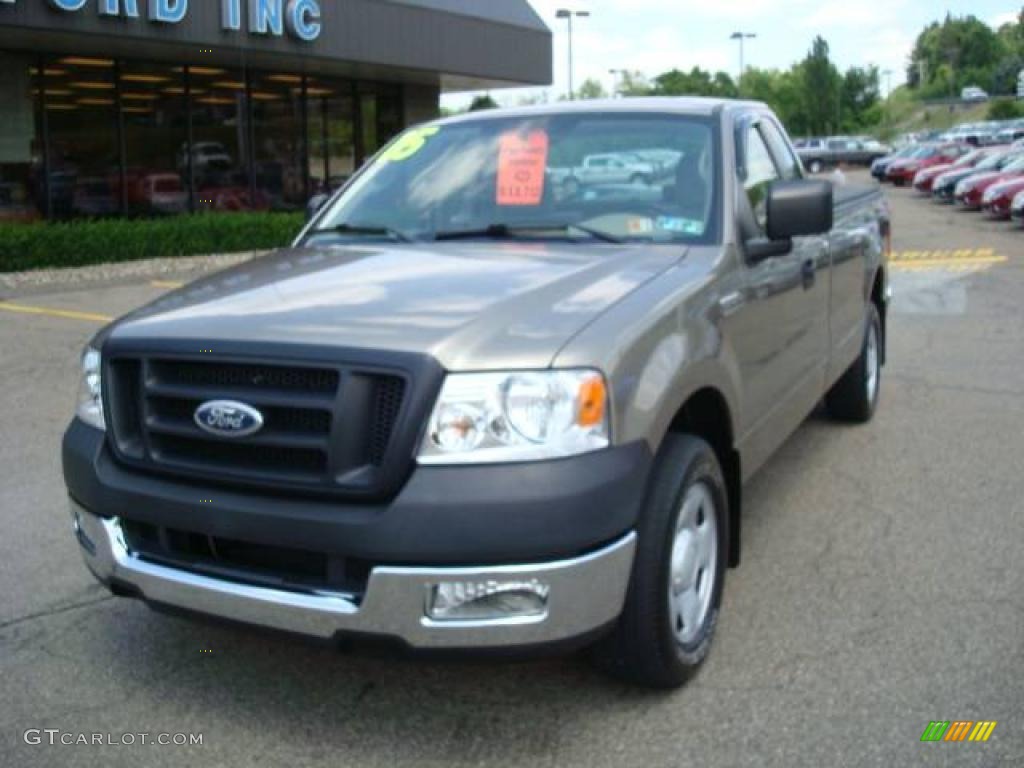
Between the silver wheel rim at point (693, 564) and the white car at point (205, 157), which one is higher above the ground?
the white car at point (205, 157)

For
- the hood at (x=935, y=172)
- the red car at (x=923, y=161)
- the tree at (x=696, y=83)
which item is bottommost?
the hood at (x=935, y=172)

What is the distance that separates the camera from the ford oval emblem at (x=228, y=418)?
3002 millimetres

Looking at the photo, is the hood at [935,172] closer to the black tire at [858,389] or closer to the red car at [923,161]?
the red car at [923,161]

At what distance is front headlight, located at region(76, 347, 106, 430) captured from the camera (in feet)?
11.2

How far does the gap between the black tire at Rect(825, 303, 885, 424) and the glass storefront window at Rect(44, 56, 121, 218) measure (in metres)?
15.7

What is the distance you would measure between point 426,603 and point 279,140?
2143cm

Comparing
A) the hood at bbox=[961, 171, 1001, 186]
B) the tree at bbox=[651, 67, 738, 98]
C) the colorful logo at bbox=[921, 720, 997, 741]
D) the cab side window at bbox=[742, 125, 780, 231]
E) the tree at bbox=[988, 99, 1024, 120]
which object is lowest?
the colorful logo at bbox=[921, 720, 997, 741]

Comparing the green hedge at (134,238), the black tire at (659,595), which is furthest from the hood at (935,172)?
the black tire at (659,595)

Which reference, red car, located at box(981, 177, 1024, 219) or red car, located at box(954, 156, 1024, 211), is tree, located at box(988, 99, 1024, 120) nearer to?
red car, located at box(954, 156, 1024, 211)

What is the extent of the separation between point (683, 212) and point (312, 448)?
1866 millimetres

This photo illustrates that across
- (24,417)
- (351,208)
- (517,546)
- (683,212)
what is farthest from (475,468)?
(24,417)

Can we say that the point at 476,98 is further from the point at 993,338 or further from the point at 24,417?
the point at 24,417

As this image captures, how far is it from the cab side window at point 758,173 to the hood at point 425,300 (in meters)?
0.70

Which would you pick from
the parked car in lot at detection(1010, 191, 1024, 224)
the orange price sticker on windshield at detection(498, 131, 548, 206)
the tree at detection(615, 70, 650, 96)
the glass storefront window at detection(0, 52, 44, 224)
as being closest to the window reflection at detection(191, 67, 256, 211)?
the glass storefront window at detection(0, 52, 44, 224)
